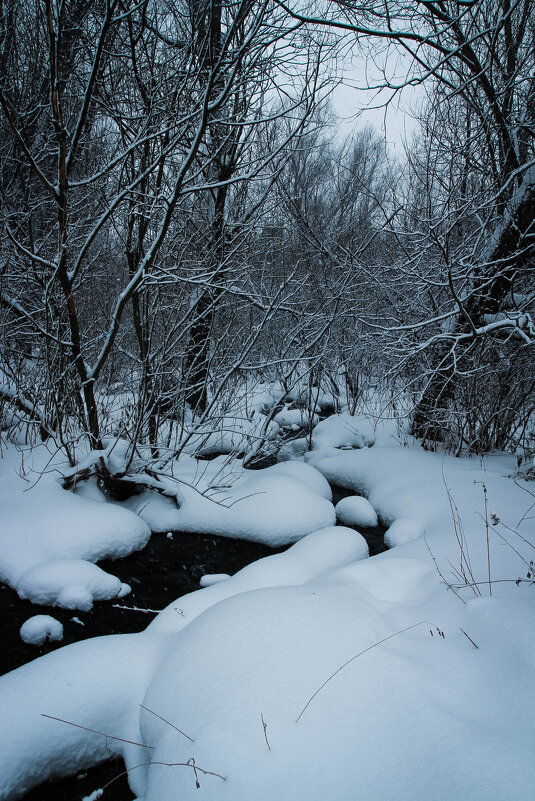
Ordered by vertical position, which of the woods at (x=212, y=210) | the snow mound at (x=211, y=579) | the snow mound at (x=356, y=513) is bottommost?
the snow mound at (x=211, y=579)

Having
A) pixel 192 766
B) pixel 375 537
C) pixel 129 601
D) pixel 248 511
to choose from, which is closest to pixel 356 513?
pixel 375 537

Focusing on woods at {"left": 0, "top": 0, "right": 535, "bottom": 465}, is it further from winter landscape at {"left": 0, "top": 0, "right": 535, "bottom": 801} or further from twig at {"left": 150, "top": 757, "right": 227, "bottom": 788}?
twig at {"left": 150, "top": 757, "right": 227, "bottom": 788}

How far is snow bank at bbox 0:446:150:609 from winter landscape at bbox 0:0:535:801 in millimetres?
22

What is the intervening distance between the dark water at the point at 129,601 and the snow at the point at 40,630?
0.04 meters

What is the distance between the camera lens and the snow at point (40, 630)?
2.92 m

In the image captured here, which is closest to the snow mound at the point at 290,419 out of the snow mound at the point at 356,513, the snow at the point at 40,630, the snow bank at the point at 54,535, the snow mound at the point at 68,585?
the snow mound at the point at 356,513

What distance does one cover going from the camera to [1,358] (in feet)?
16.5

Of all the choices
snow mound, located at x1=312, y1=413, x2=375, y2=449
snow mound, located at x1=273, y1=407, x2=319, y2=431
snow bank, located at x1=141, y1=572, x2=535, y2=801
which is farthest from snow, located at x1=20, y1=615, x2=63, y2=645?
snow mound, located at x1=273, y1=407, x2=319, y2=431

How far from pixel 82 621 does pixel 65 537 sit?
83 centimetres

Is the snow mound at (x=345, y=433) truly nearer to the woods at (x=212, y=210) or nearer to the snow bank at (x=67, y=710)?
the woods at (x=212, y=210)

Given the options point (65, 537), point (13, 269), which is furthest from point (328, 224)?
point (65, 537)

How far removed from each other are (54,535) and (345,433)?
16.5 ft

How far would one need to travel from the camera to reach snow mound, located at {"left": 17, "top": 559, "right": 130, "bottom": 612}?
3309 mm

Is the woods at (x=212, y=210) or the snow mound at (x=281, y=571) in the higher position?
the woods at (x=212, y=210)
